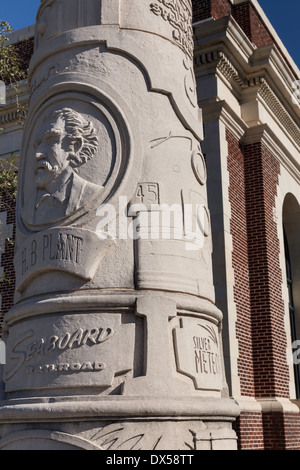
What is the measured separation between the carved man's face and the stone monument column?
1 cm

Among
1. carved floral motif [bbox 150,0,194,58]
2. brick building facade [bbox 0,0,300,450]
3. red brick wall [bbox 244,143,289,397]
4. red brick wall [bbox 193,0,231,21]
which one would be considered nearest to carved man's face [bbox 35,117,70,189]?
carved floral motif [bbox 150,0,194,58]

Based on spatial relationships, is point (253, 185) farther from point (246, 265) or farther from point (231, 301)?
point (231, 301)

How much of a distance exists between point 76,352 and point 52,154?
171 centimetres

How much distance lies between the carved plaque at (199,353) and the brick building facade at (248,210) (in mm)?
4729

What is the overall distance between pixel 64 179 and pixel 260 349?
22.4 feet

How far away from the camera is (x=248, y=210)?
1124 centimetres

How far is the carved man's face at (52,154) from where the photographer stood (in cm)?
466

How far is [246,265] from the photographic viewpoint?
10789mm

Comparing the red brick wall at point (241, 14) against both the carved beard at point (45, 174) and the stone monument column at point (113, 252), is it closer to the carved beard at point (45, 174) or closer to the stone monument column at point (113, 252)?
the stone monument column at point (113, 252)

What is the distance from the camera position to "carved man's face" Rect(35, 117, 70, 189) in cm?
466

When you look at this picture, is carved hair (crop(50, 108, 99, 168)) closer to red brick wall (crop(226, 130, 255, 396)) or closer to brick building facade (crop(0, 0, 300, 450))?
brick building facade (crop(0, 0, 300, 450))

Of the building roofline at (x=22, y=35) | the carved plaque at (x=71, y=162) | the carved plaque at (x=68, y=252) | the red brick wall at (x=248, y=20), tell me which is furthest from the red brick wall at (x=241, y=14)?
the carved plaque at (x=68, y=252)

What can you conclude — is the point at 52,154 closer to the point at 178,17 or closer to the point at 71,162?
the point at 71,162

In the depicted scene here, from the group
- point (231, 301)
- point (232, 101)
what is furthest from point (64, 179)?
point (232, 101)
